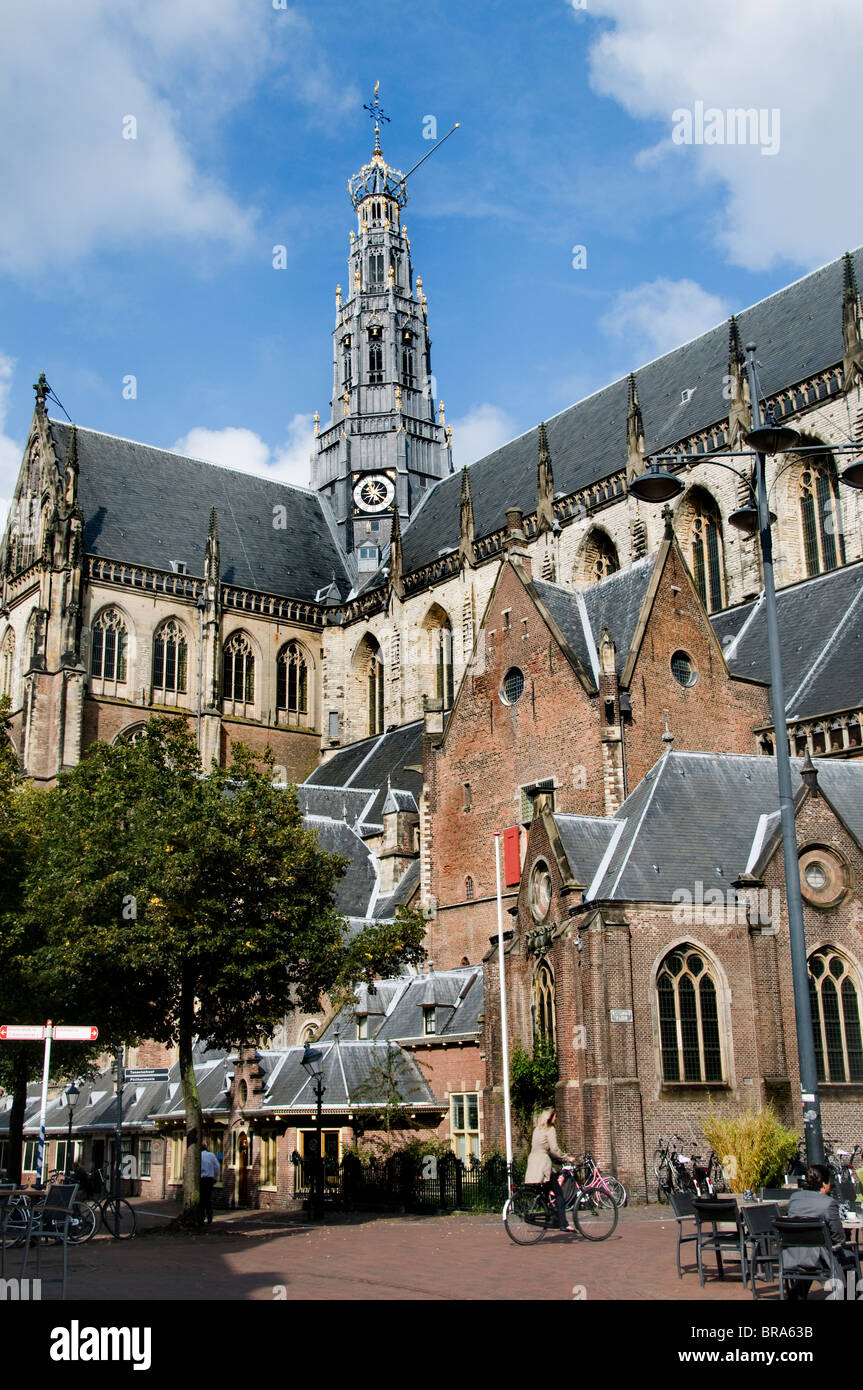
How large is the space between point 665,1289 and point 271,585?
52.1 metres

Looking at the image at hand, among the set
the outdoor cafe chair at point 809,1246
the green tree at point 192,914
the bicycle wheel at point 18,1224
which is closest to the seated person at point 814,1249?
the outdoor cafe chair at point 809,1246

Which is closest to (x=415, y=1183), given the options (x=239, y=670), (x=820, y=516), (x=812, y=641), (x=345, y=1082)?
(x=345, y=1082)

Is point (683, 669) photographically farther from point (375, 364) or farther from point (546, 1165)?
A: point (375, 364)

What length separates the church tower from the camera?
64875 millimetres

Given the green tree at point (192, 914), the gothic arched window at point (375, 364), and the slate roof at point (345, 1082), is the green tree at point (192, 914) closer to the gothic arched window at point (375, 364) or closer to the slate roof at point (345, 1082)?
the slate roof at point (345, 1082)

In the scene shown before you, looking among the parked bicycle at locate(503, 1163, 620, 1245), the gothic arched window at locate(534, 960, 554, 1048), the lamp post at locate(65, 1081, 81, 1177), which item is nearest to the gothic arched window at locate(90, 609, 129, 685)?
the lamp post at locate(65, 1081, 81, 1177)

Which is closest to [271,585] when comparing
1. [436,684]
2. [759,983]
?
[436,684]

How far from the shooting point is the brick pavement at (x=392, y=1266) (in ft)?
35.7

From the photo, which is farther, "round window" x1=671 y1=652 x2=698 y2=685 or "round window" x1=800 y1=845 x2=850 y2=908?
"round window" x1=671 y1=652 x2=698 y2=685

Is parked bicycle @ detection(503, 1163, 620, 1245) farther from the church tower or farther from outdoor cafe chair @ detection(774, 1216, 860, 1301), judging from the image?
the church tower

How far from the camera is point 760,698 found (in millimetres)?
31281

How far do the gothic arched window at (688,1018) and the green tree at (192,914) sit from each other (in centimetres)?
531

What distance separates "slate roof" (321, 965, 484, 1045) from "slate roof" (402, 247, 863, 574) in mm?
21881
